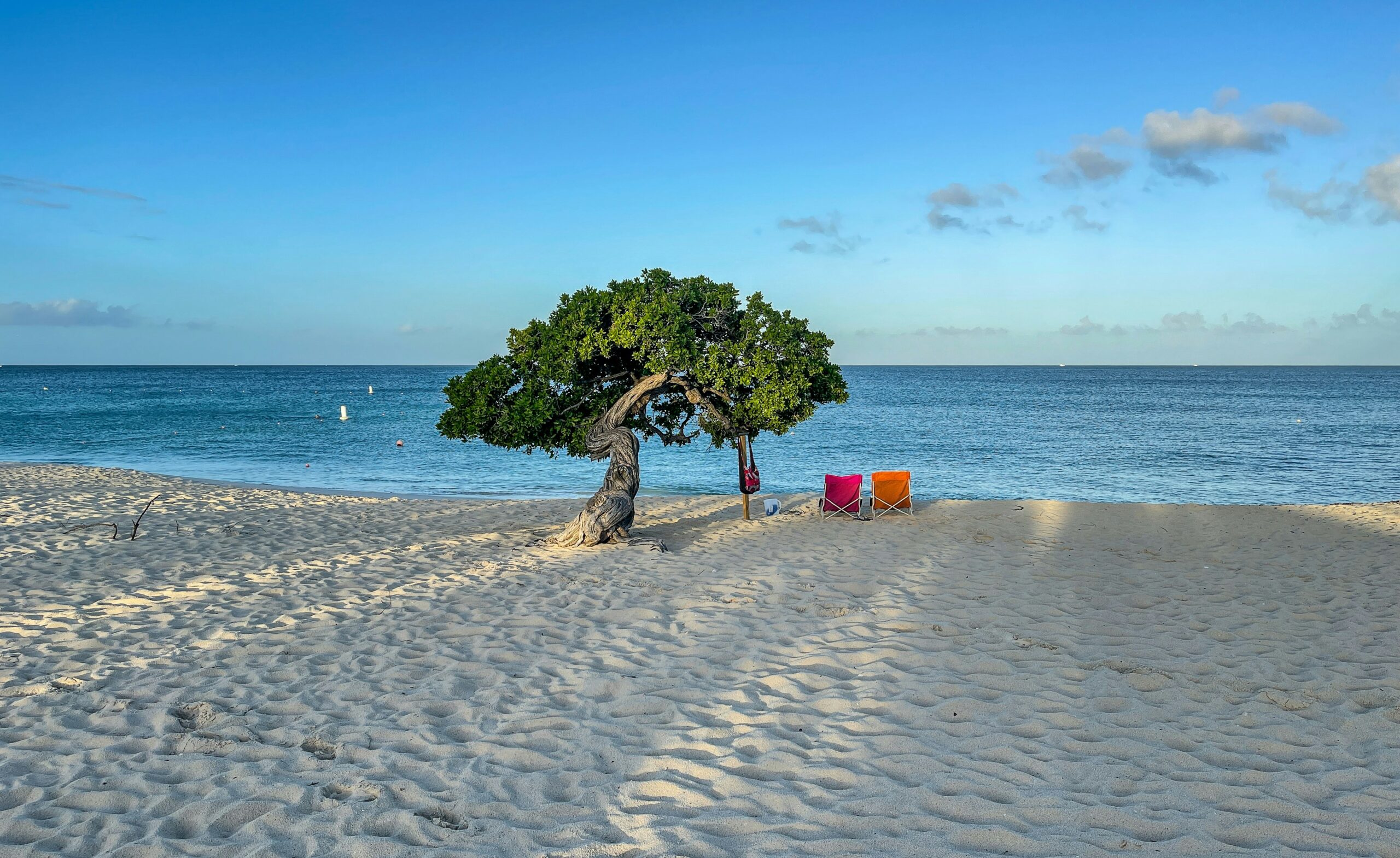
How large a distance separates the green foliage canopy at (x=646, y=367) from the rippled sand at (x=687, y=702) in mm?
2304

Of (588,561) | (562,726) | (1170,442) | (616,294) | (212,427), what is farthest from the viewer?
(212,427)

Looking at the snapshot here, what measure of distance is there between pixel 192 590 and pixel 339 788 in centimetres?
555

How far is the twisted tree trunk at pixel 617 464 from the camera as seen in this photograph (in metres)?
12.0

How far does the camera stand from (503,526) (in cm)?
1427

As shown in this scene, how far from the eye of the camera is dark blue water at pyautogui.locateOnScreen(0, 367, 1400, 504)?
81.9ft

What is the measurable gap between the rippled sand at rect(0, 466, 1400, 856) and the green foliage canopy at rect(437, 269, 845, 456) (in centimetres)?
230

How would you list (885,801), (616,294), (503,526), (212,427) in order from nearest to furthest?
1. (885,801)
2. (616,294)
3. (503,526)
4. (212,427)

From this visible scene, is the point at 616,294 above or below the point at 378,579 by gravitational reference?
above

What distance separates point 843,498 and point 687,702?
377 inches

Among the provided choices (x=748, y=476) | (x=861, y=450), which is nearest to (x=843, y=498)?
(x=748, y=476)

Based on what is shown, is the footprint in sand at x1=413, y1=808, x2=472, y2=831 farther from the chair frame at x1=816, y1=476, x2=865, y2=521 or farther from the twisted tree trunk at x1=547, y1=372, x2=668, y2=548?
the chair frame at x1=816, y1=476, x2=865, y2=521

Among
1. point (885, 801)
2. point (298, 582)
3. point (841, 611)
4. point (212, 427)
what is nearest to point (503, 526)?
point (298, 582)

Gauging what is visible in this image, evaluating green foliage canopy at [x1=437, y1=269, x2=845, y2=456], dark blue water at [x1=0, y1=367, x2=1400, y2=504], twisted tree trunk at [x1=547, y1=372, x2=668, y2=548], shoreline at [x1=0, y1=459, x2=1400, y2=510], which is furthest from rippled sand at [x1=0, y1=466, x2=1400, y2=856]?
dark blue water at [x1=0, y1=367, x2=1400, y2=504]

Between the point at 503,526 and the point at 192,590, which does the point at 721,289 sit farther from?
the point at 192,590
